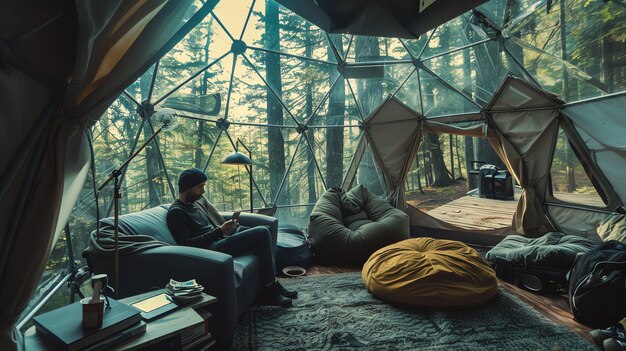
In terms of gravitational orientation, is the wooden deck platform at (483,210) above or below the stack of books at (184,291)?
below

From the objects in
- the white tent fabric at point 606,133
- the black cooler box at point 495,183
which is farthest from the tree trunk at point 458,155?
the white tent fabric at point 606,133

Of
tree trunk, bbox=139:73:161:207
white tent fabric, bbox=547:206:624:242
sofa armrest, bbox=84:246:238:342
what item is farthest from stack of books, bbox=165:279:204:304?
white tent fabric, bbox=547:206:624:242

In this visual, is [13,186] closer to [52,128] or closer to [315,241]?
[52,128]

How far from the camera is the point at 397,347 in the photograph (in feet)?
7.48

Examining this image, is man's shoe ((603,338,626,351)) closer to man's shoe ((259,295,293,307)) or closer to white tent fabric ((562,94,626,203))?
man's shoe ((259,295,293,307))

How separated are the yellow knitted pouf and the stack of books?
1.78m

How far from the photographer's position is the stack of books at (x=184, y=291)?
6.37ft

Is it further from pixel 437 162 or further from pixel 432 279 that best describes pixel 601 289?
pixel 437 162

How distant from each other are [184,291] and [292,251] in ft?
7.23

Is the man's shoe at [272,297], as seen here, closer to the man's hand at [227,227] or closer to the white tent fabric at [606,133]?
the man's hand at [227,227]

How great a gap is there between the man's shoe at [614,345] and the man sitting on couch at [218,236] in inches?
94.9

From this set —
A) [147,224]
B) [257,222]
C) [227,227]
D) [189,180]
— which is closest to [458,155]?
[257,222]

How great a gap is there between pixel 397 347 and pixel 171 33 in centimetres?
275

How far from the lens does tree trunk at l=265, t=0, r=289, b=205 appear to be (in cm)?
493
